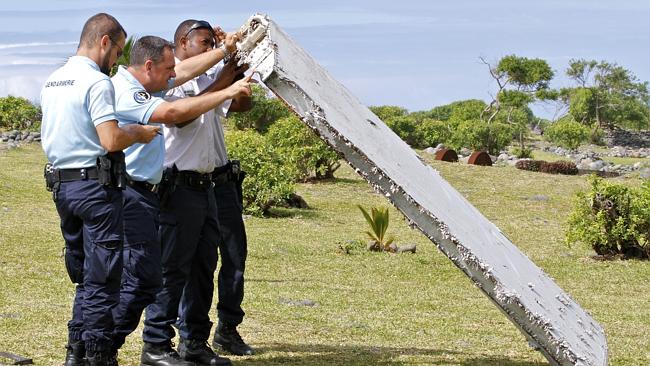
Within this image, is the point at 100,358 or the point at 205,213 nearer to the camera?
the point at 100,358

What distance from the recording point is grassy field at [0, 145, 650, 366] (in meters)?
6.93

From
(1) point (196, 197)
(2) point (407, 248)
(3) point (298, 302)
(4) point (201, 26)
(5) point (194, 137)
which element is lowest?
(2) point (407, 248)

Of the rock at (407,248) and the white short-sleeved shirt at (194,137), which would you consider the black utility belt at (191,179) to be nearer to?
the white short-sleeved shirt at (194,137)

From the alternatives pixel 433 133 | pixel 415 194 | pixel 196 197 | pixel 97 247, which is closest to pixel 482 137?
pixel 433 133

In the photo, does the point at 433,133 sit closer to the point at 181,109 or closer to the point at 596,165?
the point at 596,165

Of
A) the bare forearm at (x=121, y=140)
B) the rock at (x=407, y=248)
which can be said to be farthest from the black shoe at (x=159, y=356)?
the rock at (x=407, y=248)

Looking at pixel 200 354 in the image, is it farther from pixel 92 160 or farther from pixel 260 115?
pixel 260 115

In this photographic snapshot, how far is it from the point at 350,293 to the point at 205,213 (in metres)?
4.74

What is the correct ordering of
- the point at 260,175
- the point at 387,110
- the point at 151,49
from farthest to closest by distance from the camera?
the point at 387,110 → the point at 260,175 → the point at 151,49

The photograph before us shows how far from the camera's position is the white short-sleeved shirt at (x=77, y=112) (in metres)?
5.12

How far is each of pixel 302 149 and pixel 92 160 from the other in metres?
18.0

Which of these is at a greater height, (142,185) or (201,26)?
(201,26)

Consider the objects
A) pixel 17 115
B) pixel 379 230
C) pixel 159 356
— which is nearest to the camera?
pixel 159 356

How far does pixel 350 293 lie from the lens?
1052 centimetres
